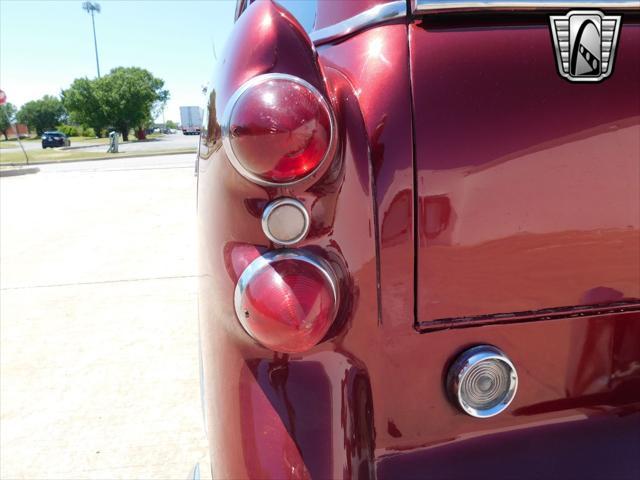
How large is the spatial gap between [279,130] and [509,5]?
1.83ft

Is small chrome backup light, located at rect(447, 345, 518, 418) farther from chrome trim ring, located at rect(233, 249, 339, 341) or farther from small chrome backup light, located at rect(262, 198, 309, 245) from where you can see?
→ small chrome backup light, located at rect(262, 198, 309, 245)

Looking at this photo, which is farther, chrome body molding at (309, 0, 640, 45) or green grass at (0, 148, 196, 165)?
green grass at (0, 148, 196, 165)

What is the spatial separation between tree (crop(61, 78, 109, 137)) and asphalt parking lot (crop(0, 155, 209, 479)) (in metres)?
50.4

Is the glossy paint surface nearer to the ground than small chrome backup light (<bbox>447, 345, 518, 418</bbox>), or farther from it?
farther from it

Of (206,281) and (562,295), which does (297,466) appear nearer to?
(206,281)

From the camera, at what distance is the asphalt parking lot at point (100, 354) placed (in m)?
2.39

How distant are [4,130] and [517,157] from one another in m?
Answer: 90.6

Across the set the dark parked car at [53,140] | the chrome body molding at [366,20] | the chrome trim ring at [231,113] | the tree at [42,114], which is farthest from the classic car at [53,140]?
the chrome trim ring at [231,113]

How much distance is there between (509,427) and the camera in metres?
1.22

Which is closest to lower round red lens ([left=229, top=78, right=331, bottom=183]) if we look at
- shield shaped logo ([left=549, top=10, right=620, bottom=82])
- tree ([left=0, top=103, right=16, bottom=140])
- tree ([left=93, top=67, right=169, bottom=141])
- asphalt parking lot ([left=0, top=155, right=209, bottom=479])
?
shield shaped logo ([left=549, top=10, right=620, bottom=82])

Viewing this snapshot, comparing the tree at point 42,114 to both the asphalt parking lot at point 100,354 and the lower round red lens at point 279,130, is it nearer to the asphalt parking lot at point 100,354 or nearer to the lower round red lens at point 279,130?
the asphalt parking lot at point 100,354

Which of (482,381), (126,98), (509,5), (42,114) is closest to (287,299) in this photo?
(482,381)

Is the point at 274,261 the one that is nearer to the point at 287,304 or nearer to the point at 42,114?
the point at 287,304

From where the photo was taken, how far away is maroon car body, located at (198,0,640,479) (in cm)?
107
